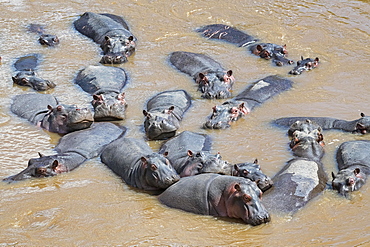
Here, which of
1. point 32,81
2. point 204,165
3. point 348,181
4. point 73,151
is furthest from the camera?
point 32,81

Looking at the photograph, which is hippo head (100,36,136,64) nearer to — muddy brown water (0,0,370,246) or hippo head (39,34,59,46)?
muddy brown water (0,0,370,246)

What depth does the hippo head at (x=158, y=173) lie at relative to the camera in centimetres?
705

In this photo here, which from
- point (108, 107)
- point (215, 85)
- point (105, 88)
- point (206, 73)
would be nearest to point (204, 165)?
point (108, 107)

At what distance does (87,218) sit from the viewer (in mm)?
6574

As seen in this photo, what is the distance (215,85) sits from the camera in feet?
35.3

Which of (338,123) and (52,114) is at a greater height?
(338,123)

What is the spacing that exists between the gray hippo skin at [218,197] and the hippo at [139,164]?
0.60 ft

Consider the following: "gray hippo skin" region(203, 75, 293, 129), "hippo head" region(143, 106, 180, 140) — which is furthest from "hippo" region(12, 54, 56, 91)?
"gray hippo skin" region(203, 75, 293, 129)

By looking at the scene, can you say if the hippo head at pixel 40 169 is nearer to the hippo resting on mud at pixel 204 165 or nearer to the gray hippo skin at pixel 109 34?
the hippo resting on mud at pixel 204 165

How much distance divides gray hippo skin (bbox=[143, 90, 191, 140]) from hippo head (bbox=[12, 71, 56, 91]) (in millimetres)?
2164

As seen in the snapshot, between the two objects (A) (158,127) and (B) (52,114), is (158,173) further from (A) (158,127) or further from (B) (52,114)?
(B) (52,114)

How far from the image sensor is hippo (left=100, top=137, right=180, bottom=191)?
23.2ft

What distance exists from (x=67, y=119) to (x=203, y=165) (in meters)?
2.86

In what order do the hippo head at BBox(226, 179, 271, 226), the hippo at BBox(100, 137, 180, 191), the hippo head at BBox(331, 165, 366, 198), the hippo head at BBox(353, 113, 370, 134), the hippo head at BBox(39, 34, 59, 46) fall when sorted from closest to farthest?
the hippo head at BBox(226, 179, 271, 226), the hippo head at BBox(331, 165, 366, 198), the hippo at BBox(100, 137, 180, 191), the hippo head at BBox(353, 113, 370, 134), the hippo head at BBox(39, 34, 59, 46)
